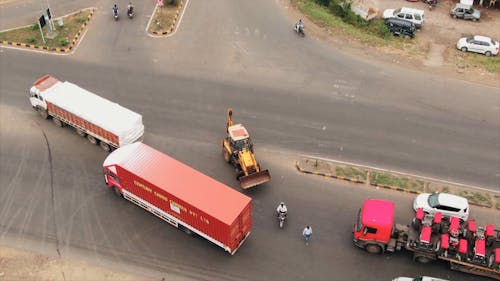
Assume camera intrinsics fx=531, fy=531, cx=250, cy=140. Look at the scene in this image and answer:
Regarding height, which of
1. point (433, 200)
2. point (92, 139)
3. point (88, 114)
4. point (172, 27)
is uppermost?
point (88, 114)

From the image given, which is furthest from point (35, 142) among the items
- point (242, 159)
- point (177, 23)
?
point (177, 23)

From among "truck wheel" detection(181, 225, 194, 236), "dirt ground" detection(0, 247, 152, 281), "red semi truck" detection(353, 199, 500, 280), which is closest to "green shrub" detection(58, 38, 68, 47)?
"dirt ground" detection(0, 247, 152, 281)

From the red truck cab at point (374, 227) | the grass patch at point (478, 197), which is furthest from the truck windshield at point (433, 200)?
the red truck cab at point (374, 227)

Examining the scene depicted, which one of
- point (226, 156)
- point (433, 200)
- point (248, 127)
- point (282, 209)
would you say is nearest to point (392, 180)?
point (433, 200)

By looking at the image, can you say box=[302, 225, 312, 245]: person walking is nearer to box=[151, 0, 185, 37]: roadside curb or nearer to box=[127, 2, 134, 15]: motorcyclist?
box=[151, 0, 185, 37]: roadside curb

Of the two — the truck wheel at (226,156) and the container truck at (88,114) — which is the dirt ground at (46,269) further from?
the truck wheel at (226,156)

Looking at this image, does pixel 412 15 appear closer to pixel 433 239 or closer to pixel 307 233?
pixel 433 239

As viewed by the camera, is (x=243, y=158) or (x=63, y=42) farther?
(x=63, y=42)

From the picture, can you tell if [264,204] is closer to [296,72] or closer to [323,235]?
[323,235]
